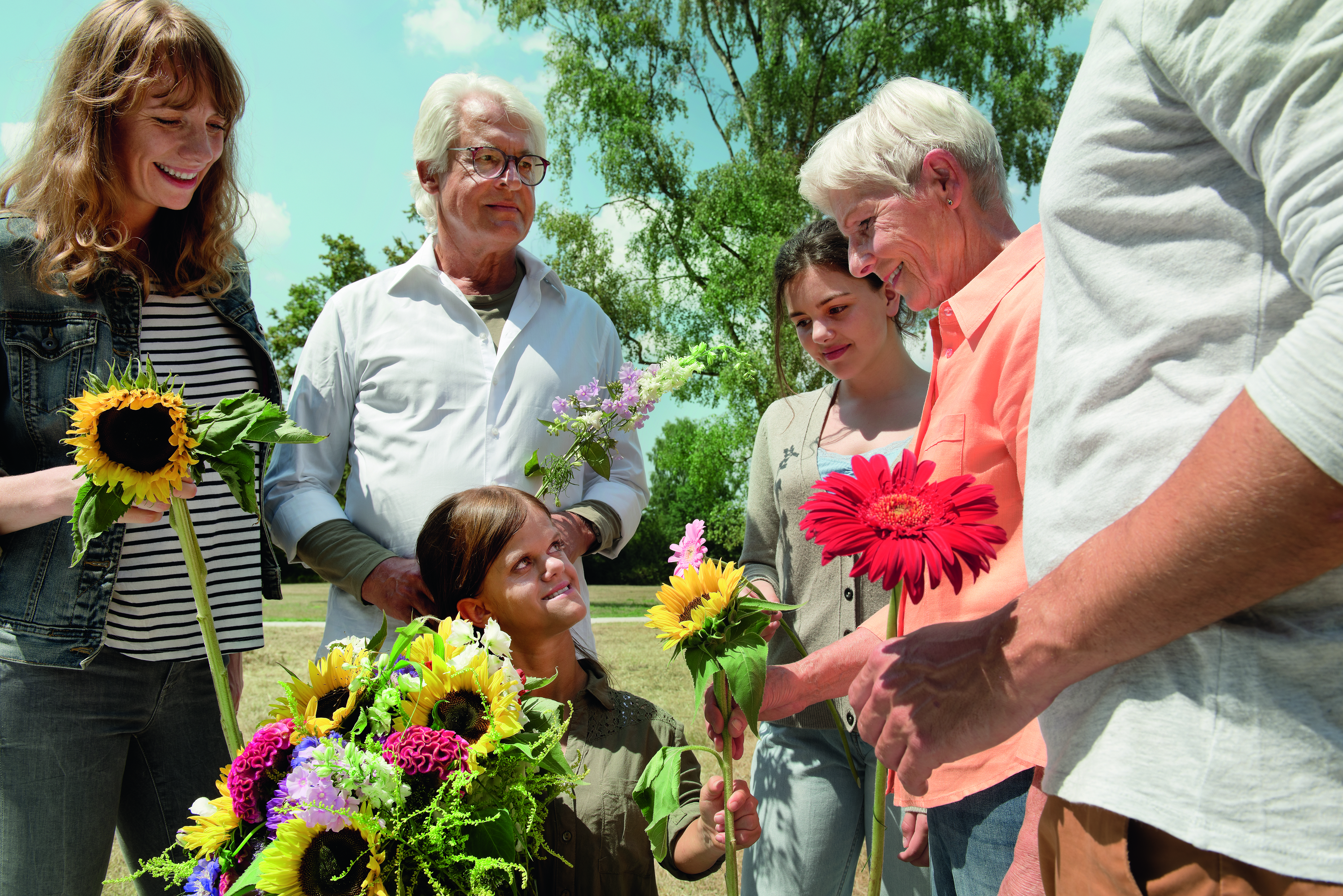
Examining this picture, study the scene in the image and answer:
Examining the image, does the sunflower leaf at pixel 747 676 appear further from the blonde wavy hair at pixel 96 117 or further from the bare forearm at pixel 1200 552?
the blonde wavy hair at pixel 96 117

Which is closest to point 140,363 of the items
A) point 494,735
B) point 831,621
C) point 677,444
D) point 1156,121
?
point 494,735

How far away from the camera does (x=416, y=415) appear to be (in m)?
2.81

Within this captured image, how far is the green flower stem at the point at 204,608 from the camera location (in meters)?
1.59

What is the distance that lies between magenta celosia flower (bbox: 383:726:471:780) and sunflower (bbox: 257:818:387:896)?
4.2 inches

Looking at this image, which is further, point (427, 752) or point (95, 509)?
point (95, 509)

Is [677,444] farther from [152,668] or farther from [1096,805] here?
[1096,805]

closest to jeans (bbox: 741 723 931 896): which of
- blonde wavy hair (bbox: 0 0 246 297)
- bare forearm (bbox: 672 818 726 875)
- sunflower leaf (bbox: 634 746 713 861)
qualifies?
bare forearm (bbox: 672 818 726 875)

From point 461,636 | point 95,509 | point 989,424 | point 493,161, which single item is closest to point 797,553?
point 989,424

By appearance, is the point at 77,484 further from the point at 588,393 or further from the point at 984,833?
the point at 984,833

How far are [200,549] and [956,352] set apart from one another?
79.8 inches

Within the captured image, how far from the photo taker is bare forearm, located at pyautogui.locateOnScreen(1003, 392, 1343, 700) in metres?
0.80

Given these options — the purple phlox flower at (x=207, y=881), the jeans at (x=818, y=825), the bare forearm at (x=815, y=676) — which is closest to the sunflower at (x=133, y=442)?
the purple phlox flower at (x=207, y=881)

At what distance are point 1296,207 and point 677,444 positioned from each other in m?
15.5

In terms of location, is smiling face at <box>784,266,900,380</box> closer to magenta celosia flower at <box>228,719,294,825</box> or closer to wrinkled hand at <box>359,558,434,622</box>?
wrinkled hand at <box>359,558,434,622</box>
